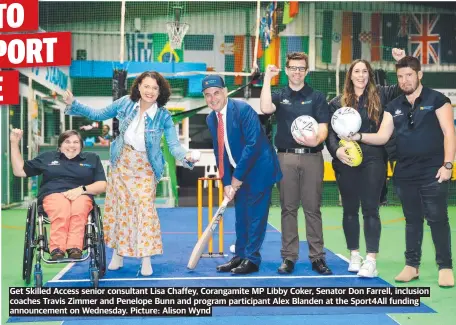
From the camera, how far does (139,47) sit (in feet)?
38.8

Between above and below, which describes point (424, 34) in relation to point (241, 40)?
above

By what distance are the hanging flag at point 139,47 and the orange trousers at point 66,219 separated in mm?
8265

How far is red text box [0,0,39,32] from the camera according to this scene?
149 inches

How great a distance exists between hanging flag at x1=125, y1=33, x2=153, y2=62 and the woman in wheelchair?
7951 mm

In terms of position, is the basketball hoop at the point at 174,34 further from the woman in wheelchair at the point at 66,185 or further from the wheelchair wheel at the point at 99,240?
the wheelchair wheel at the point at 99,240

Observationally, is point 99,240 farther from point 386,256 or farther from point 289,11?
point 289,11

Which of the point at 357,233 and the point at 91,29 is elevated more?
the point at 91,29

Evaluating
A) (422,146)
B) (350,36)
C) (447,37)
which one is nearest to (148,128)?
(422,146)

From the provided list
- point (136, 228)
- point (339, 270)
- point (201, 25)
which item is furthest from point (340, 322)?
point (201, 25)

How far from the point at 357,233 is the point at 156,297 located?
174 cm

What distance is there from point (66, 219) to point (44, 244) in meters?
0.21

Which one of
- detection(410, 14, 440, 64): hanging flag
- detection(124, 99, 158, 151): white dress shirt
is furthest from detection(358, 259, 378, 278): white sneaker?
detection(410, 14, 440, 64): hanging flag

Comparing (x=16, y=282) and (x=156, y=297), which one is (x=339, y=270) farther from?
(x=16, y=282)

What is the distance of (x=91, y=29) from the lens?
11.9 m
